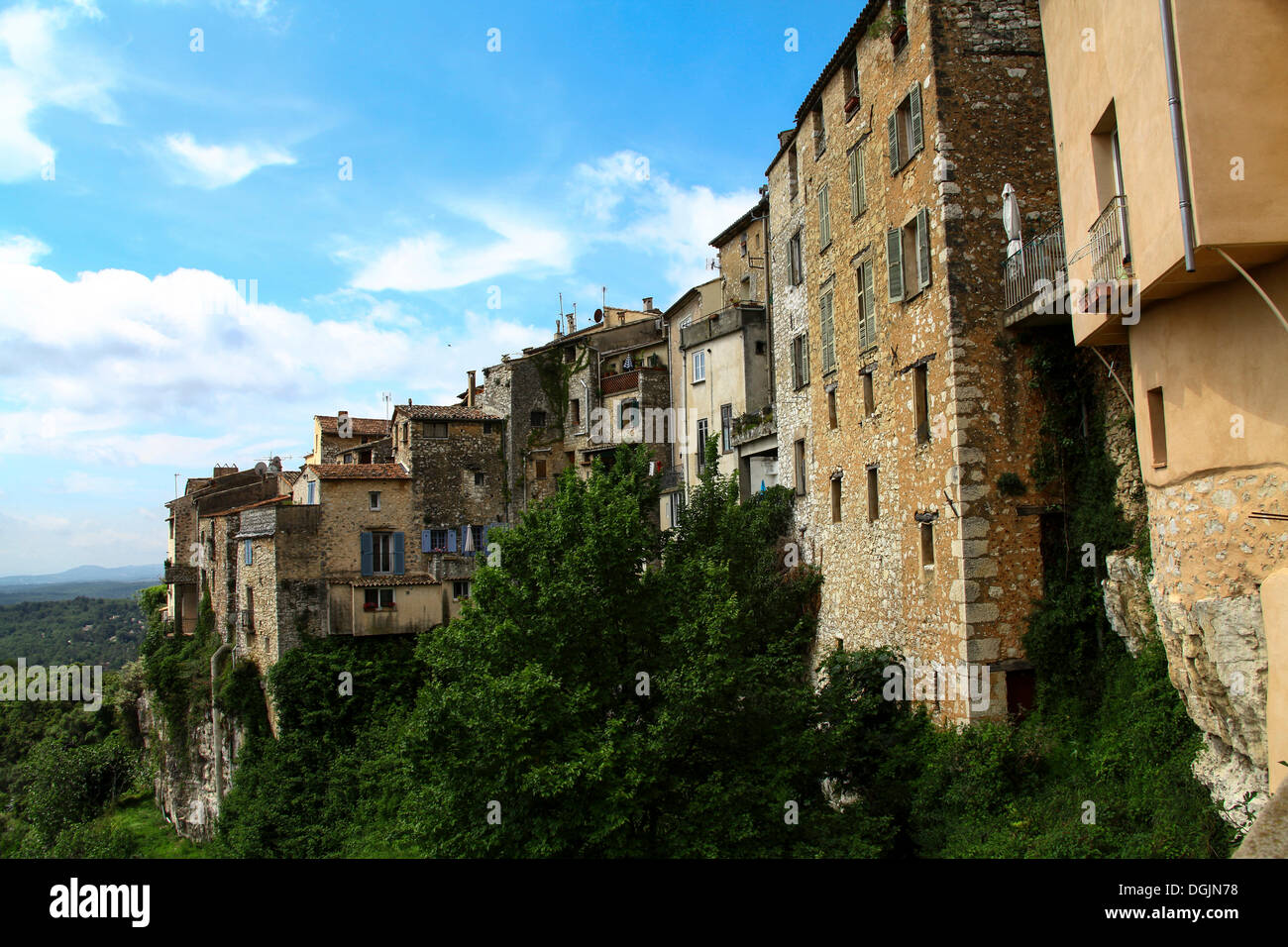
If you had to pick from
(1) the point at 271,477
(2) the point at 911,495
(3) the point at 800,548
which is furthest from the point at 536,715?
(1) the point at 271,477

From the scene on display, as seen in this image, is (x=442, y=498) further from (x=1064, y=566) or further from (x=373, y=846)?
(x=1064, y=566)

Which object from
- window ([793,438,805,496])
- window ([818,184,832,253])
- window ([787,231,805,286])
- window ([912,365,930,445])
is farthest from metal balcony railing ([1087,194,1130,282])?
window ([787,231,805,286])

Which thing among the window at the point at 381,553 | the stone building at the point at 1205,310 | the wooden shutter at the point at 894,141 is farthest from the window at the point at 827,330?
the window at the point at 381,553

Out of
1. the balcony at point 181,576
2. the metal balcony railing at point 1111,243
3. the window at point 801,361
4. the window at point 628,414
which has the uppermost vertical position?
the window at point 628,414

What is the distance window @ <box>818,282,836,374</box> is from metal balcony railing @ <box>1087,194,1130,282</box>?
428 inches

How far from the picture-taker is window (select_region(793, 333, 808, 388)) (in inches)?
1021

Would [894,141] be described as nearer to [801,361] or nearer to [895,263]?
[895,263]

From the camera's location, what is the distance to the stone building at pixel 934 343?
53.7ft

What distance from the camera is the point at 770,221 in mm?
30203

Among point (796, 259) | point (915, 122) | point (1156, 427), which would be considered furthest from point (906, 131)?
point (1156, 427)

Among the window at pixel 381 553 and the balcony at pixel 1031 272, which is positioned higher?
the balcony at pixel 1031 272

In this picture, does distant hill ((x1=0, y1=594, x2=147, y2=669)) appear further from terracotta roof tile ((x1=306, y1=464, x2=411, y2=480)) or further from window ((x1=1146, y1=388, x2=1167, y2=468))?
window ((x1=1146, y1=388, x2=1167, y2=468))

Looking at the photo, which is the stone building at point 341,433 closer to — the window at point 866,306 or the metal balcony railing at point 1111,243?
the window at point 866,306

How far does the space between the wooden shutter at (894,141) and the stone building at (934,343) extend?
0.06m
